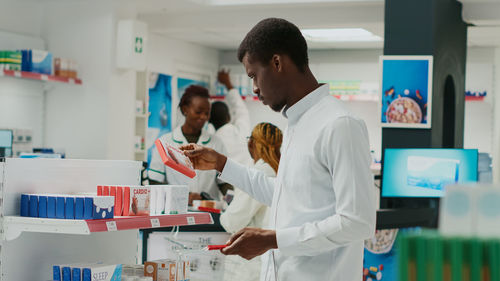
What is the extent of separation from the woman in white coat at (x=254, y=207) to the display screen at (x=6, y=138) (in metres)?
2.90

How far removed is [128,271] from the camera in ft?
10.1

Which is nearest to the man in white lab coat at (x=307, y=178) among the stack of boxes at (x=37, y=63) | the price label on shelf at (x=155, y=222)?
the price label on shelf at (x=155, y=222)

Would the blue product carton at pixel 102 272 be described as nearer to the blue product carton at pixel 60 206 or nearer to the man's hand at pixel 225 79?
the blue product carton at pixel 60 206

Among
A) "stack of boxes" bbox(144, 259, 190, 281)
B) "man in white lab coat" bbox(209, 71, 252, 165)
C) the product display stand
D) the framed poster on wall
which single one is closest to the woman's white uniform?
"man in white lab coat" bbox(209, 71, 252, 165)

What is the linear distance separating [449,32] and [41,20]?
4.67 meters

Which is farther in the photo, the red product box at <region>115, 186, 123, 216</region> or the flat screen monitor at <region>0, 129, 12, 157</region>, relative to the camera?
the flat screen monitor at <region>0, 129, 12, 157</region>

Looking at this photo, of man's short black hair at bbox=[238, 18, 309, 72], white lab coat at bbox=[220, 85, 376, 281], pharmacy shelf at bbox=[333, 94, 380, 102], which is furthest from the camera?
pharmacy shelf at bbox=[333, 94, 380, 102]

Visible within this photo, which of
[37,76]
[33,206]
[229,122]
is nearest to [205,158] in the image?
[33,206]

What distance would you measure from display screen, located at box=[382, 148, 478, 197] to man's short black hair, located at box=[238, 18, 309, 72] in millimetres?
4052

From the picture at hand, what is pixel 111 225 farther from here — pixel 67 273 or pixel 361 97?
pixel 361 97

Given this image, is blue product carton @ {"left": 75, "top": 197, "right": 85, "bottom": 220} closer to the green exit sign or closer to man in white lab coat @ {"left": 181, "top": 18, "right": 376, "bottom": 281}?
man in white lab coat @ {"left": 181, "top": 18, "right": 376, "bottom": 281}

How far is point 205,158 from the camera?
8.71ft

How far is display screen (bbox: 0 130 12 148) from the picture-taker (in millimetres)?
6531

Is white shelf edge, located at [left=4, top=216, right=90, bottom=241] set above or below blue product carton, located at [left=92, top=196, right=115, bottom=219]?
below
